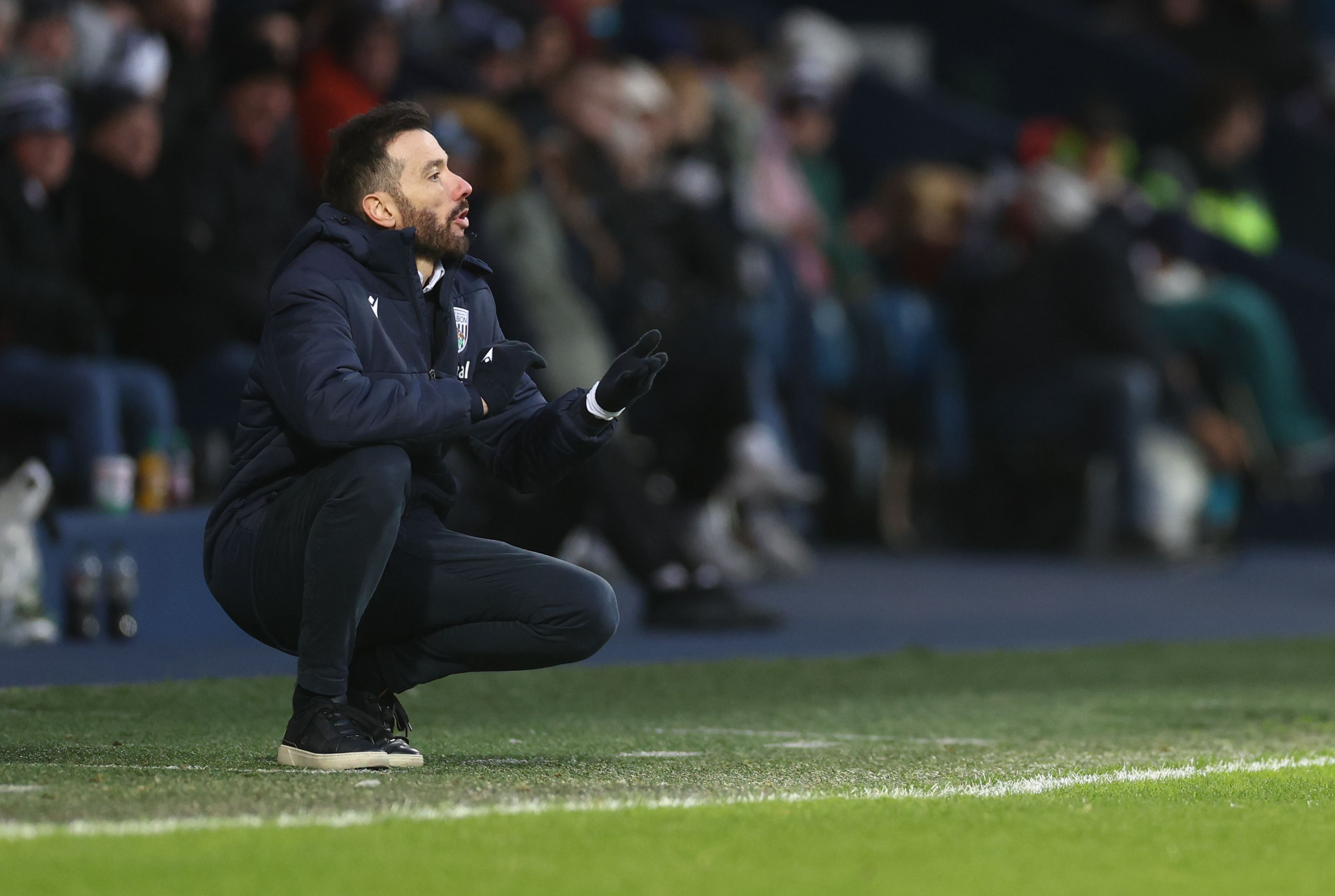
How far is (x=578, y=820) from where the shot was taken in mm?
3686

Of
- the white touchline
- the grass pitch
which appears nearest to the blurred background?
the grass pitch

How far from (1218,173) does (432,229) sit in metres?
10.3

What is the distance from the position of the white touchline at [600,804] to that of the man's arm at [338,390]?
2.52ft

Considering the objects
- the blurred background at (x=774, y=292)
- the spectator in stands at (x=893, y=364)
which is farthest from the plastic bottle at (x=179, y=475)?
the spectator in stands at (x=893, y=364)

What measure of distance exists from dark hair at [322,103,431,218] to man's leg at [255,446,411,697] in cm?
58

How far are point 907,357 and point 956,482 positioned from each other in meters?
0.82

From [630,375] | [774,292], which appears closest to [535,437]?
[630,375]

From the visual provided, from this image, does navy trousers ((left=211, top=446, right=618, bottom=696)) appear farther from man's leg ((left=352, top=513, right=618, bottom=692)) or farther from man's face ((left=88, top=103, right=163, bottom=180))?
man's face ((left=88, top=103, right=163, bottom=180))

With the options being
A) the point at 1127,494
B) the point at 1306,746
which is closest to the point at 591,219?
the point at 1127,494

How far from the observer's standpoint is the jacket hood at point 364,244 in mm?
4348

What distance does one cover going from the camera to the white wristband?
444cm

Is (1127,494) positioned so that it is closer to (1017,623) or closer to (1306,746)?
(1017,623)

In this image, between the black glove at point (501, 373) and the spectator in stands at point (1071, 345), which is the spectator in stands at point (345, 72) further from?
the black glove at point (501, 373)

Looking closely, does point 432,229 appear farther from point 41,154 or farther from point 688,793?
point 41,154
